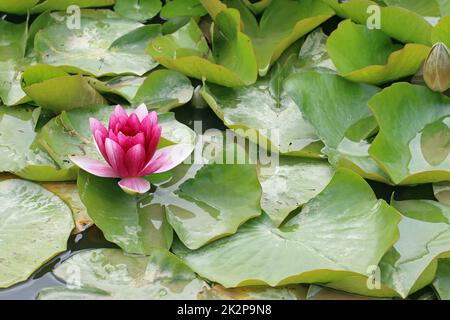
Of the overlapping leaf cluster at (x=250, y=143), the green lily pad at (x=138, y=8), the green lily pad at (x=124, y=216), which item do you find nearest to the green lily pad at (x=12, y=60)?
the overlapping leaf cluster at (x=250, y=143)

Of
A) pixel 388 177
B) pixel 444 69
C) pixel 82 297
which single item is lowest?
pixel 82 297

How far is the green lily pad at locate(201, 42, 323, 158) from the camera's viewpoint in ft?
5.69

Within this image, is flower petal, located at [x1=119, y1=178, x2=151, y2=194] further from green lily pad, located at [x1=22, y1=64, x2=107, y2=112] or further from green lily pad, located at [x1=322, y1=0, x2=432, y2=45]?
green lily pad, located at [x1=322, y1=0, x2=432, y2=45]

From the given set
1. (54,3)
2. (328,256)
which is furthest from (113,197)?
(54,3)

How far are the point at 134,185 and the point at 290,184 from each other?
0.38 meters

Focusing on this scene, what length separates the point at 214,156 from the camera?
1707 mm

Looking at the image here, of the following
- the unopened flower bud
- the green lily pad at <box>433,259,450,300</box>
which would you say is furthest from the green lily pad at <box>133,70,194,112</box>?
the green lily pad at <box>433,259,450,300</box>

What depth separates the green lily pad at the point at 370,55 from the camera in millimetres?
1830

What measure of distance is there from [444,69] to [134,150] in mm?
858

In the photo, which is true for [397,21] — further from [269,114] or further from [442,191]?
[442,191]

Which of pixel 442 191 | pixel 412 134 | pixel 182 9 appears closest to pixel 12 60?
pixel 182 9

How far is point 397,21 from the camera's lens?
193cm
